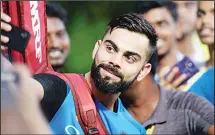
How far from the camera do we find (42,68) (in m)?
1.15

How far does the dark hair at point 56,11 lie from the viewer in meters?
1.36

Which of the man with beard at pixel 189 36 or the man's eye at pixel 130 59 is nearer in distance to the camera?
the man's eye at pixel 130 59

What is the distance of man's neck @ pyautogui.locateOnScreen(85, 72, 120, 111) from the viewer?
1200 mm

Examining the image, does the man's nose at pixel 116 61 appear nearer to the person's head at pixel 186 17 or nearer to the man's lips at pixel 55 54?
the man's lips at pixel 55 54

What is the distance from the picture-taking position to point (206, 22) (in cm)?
182

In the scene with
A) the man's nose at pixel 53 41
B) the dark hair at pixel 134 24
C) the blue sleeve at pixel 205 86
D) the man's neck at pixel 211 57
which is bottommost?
the blue sleeve at pixel 205 86

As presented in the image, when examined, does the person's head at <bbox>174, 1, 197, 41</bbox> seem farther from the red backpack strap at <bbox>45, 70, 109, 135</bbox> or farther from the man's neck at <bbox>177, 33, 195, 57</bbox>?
the red backpack strap at <bbox>45, 70, 109, 135</bbox>

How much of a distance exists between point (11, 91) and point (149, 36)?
0.60 meters

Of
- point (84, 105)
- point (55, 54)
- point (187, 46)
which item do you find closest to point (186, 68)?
point (187, 46)

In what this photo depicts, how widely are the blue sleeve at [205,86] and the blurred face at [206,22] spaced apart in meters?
0.11

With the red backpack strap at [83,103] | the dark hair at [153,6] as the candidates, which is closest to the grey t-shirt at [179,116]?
the dark hair at [153,6]

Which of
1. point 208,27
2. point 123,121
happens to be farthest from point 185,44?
point 123,121

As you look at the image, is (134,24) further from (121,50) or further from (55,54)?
(55,54)

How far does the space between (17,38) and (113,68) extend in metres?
0.23
